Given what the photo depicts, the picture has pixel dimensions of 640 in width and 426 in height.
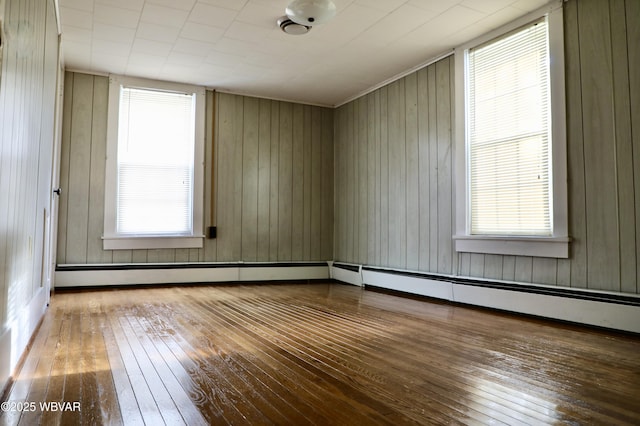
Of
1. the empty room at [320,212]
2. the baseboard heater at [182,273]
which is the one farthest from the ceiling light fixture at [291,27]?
the baseboard heater at [182,273]

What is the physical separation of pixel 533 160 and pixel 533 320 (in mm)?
1469

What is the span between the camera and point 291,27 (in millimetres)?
4410

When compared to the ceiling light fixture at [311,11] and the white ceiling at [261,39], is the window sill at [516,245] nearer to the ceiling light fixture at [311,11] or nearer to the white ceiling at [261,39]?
the white ceiling at [261,39]

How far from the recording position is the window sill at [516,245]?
3859 millimetres

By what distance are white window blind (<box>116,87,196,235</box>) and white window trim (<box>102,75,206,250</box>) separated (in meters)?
0.06

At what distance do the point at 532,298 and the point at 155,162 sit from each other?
4969 mm

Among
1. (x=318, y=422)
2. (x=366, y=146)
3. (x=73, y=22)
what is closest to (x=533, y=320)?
(x=318, y=422)

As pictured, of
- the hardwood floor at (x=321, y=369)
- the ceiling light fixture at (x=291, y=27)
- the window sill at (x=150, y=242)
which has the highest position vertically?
the ceiling light fixture at (x=291, y=27)

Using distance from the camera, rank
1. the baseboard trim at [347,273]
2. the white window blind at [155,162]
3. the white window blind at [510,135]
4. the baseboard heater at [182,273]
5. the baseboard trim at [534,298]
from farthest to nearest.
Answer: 1. the baseboard trim at [347,273]
2. the white window blind at [155,162]
3. the baseboard heater at [182,273]
4. the white window blind at [510,135]
5. the baseboard trim at [534,298]

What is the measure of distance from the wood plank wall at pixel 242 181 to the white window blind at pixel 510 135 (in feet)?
9.68

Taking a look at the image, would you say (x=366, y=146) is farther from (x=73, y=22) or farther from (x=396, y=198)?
(x=73, y=22)

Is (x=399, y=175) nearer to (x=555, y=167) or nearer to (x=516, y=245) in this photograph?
(x=516, y=245)

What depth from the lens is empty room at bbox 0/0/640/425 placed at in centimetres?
215

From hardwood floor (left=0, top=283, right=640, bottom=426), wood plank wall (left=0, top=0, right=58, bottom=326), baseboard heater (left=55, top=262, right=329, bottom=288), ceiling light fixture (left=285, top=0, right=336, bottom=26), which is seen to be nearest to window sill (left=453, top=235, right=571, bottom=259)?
hardwood floor (left=0, top=283, right=640, bottom=426)
